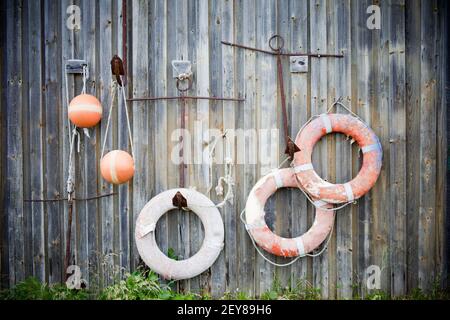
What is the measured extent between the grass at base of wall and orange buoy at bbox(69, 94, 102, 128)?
4.27ft

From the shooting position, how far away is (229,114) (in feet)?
10.8

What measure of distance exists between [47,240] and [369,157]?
280 centimetres

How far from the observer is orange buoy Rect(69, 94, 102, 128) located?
3.10m

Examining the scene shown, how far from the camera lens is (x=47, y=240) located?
132 inches

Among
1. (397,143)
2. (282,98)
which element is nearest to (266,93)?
(282,98)

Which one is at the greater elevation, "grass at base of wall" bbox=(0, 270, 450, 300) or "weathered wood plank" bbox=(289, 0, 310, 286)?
"weathered wood plank" bbox=(289, 0, 310, 286)

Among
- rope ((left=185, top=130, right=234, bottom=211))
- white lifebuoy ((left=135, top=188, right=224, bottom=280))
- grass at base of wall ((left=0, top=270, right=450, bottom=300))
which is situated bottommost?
grass at base of wall ((left=0, top=270, right=450, bottom=300))

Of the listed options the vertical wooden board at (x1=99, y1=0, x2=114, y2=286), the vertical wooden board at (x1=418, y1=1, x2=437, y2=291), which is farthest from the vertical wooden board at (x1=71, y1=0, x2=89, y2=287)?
the vertical wooden board at (x1=418, y1=1, x2=437, y2=291)

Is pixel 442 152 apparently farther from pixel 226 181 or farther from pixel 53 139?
pixel 53 139

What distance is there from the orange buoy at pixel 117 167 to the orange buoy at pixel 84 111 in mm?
320

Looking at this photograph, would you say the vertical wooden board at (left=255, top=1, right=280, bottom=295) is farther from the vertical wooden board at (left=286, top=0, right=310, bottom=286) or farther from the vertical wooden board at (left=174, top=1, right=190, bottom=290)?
the vertical wooden board at (left=174, top=1, right=190, bottom=290)

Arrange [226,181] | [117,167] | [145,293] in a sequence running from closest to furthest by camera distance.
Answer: [117,167]
[145,293]
[226,181]

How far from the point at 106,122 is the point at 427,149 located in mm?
2733

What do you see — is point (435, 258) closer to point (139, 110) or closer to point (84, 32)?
point (139, 110)
